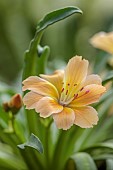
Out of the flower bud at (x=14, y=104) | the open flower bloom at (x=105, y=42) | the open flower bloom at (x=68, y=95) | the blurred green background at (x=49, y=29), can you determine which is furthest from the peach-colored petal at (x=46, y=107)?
the blurred green background at (x=49, y=29)

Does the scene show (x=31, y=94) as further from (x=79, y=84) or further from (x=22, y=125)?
(x=22, y=125)

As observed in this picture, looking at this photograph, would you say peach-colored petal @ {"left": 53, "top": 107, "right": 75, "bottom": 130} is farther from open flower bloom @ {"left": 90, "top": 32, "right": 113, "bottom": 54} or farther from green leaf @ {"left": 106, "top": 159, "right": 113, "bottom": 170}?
open flower bloom @ {"left": 90, "top": 32, "right": 113, "bottom": 54}

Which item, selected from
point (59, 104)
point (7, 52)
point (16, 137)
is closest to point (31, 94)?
point (59, 104)

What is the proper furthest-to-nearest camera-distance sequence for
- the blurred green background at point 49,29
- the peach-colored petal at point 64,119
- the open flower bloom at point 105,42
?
1. the blurred green background at point 49,29
2. the open flower bloom at point 105,42
3. the peach-colored petal at point 64,119

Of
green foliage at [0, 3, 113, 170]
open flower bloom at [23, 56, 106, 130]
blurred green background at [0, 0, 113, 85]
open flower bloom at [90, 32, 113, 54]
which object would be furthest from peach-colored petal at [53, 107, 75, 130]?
blurred green background at [0, 0, 113, 85]

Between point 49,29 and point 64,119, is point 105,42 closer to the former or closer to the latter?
point 64,119

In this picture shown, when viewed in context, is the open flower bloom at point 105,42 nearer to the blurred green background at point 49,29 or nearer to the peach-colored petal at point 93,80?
the peach-colored petal at point 93,80

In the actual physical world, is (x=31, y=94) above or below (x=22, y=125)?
above
